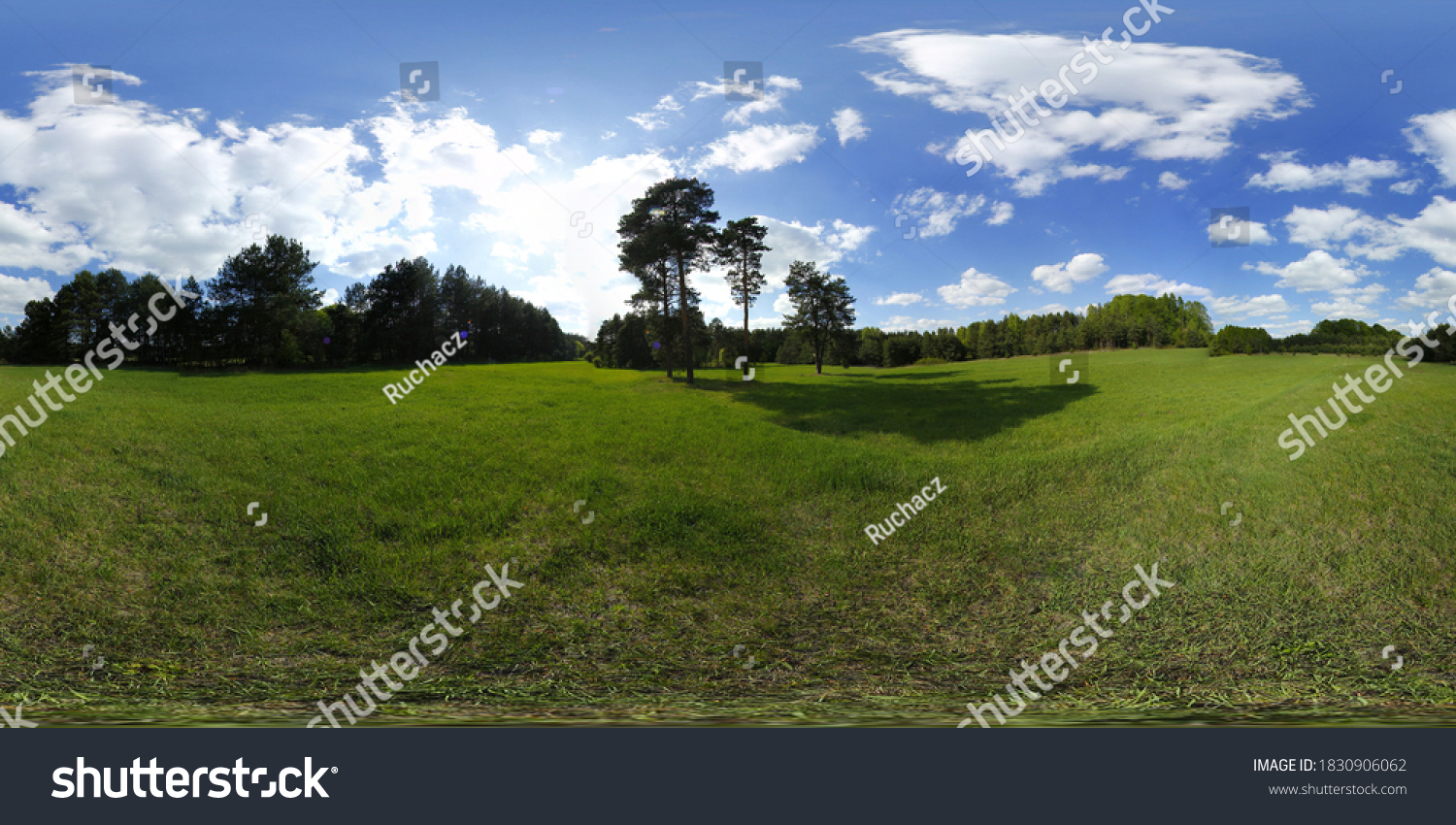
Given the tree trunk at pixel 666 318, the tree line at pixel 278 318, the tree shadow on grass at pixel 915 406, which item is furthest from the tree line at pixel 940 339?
the tree line at pixel 278 318

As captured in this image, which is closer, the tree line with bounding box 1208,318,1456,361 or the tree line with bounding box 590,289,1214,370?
the tree line with bounding box 1208,318,1456,361

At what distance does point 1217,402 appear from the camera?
934 cm

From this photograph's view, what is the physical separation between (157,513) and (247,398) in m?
6.69

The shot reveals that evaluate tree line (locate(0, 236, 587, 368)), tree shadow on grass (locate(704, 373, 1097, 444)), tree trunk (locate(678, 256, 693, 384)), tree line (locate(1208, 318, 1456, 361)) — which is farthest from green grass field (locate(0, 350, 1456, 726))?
tree trunk (locate(678, 256, 693, 384))

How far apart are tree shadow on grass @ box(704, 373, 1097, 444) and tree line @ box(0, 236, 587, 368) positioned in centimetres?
1146

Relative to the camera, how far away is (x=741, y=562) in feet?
21.9

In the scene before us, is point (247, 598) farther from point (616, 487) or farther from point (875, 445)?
point (875, 445)

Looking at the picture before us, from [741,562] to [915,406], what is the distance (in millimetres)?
10985

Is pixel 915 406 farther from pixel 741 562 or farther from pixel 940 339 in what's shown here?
pixel 940 339

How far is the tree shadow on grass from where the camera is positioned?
12281 millimetres

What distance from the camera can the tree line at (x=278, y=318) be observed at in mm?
13789

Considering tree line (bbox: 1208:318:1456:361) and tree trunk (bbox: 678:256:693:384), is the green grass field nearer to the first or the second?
tree line (bbox: 1208:318:1456:361)

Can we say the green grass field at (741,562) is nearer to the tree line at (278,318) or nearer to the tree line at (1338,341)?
the tree line at (1338,341)

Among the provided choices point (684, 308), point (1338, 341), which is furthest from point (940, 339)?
point (1338, 341)
